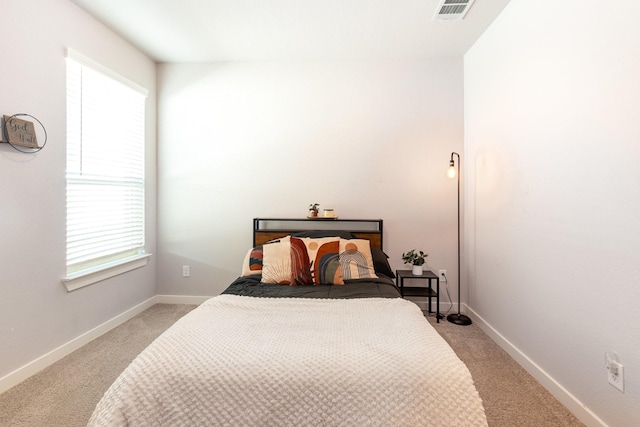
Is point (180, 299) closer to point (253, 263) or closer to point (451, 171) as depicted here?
point (253, 263)

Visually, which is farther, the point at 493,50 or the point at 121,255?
the point at 121,255

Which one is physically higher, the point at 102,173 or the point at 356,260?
the point at 102,173

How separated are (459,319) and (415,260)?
674 mm

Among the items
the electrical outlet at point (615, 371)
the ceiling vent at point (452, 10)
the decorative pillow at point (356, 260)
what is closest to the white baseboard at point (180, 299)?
the decorative pillow at point (356, 260)

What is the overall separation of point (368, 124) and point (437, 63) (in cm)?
92

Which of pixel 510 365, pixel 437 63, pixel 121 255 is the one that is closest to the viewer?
pixel 510 365

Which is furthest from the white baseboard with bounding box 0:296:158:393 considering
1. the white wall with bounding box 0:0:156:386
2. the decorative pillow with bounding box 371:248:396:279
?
A: the decorative pillow with bounding box 371:248:396:279

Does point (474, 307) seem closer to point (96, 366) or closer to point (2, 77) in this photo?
point (96, 366)

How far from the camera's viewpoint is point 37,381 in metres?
2.09

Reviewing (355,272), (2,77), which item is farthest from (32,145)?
(355,272)

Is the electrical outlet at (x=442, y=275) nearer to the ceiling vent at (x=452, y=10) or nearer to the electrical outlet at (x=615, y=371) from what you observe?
the electrical outlet at (x=615, y=371)

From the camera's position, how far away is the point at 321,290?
93.7 inches

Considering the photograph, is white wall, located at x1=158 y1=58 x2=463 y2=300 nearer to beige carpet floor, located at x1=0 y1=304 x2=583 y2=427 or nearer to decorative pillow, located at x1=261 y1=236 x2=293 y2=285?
decorative pillow, located at x1=261 y1=236 x2=293 y2=285

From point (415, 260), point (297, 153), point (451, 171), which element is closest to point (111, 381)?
point (297, 153)
